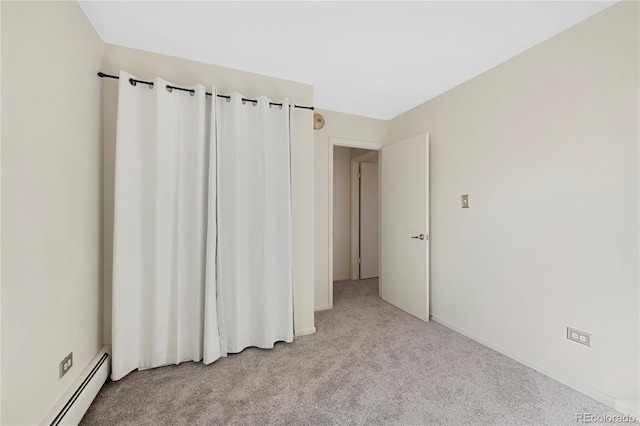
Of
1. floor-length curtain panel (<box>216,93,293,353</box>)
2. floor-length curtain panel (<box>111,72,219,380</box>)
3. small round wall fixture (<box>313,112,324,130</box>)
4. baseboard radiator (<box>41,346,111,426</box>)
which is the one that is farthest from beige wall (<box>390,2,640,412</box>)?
baseboard radiator (<box>41,346,111,426</box>)

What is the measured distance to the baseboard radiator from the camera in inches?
51.1

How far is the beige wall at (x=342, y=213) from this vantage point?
457 centimetres

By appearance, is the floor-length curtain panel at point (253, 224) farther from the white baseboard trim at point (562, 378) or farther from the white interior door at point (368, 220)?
the white interior door at point (368, 220)

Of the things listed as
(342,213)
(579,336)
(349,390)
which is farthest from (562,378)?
(342,213)

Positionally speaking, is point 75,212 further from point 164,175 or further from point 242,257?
point 242,257

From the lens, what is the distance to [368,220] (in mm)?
4680

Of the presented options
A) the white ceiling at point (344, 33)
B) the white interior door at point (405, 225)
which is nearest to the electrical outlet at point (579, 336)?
the white interior door at point (405, 225)

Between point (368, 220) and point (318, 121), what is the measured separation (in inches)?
86.3

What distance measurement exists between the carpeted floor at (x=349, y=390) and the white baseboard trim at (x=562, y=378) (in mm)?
45

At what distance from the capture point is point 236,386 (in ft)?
5.80

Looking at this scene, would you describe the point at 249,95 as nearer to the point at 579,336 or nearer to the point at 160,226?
the point at 160,226

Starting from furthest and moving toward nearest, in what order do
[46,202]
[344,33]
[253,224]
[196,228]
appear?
[253,224] → [196,228] → [344,33] → [46,202]

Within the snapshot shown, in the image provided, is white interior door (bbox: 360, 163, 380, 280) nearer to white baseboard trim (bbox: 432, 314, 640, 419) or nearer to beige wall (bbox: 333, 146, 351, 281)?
beige wall (bbox: 333, 146, 351, 281)

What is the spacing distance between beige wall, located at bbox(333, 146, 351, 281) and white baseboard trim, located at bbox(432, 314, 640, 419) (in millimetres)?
2237
